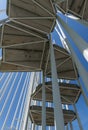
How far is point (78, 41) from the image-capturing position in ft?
24.1

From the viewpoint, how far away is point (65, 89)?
10703 millimetres

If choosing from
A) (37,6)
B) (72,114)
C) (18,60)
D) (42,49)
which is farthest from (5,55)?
(72,114)

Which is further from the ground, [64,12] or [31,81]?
[64,12]

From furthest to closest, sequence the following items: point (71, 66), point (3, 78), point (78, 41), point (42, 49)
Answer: point (3, 78)
point (71, 66)
point (42, 49)
point (78, 41)

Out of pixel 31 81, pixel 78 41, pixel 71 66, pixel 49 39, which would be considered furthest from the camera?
pixel 31 81

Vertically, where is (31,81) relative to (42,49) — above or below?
above

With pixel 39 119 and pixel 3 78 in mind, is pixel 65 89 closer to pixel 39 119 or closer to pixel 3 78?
pixel 39 119

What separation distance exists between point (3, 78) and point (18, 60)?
19.7 feet

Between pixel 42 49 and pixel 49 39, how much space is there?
0.82m

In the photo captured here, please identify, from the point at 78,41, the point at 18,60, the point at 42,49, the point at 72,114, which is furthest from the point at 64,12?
the point at 72,114

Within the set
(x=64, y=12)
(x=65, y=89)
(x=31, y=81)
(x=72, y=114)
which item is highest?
(x=64, y=12)

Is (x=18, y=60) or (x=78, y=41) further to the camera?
(x=18, y=60)

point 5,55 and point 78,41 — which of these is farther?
point 5,55

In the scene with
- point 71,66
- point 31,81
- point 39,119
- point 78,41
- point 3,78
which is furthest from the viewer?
point 3,78
